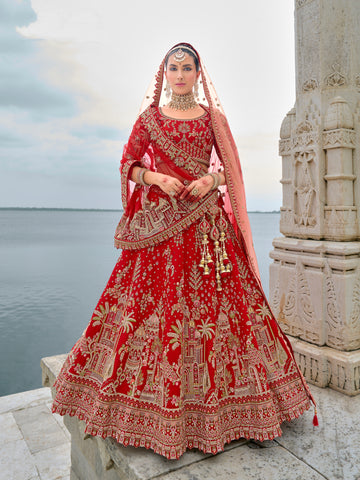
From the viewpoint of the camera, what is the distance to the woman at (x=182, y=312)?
5.09 ft

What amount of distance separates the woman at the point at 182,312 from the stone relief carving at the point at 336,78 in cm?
102

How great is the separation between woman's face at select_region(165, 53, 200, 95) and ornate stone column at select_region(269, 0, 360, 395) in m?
1.04

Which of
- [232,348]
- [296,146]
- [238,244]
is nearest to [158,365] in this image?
[232,348]

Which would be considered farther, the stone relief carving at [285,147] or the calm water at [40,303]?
the calm water at [40,303]

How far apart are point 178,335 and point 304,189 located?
1524 mm

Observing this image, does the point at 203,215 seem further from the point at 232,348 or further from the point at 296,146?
the point at 296,146

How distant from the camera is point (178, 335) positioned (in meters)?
1.58

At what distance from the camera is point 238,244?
1912mm

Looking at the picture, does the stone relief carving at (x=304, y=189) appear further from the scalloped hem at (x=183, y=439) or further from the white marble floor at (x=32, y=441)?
the white marble floor at (x=32, y=441)

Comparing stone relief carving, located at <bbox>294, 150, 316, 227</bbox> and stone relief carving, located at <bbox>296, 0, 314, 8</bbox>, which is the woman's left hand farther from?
stone relief carving, located at <bbox>296, 0, 314, 8</bbox>

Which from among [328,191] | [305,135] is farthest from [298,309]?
[305,135]

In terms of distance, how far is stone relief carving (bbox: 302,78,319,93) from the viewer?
2.43 metres

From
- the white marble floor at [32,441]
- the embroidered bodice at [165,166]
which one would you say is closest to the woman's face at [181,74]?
the embroidered bodice at [165,166]

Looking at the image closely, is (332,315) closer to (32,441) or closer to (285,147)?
(285,147)
